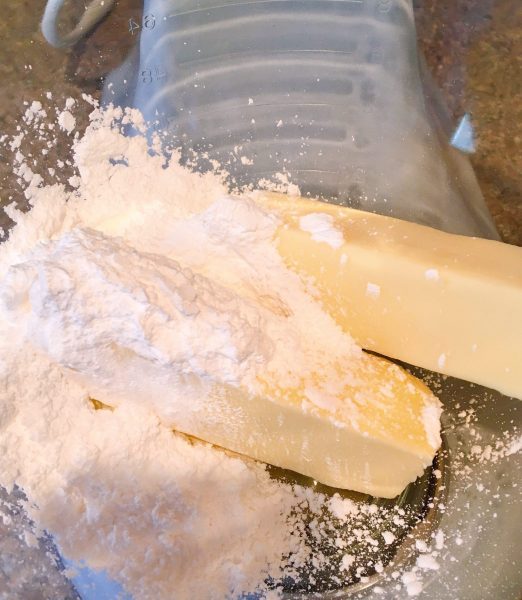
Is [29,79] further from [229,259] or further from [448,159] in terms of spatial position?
[448,159]

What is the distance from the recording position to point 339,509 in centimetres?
86

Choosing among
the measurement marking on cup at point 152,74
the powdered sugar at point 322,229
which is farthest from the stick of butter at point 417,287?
the measurement marking on cup at point 152,74

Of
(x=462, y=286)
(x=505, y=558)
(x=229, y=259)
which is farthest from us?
(x=505, y=558)

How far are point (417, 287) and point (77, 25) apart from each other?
0.68m

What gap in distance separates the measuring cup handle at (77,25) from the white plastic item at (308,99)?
0.20ft

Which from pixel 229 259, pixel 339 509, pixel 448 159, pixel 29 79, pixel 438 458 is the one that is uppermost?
pixel 448 159

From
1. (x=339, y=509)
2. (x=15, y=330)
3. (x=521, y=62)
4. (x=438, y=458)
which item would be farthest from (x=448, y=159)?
(x=15, y=330)

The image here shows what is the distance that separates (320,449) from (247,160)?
1.67 ft

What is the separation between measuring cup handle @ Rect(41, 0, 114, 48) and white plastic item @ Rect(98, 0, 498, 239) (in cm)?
6

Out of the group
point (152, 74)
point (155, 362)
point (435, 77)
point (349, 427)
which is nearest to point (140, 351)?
point (155, 362)

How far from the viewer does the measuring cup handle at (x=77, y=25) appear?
82 cm

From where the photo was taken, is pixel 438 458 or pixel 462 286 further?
pixel 438 458

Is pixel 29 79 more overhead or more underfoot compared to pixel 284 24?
more underfoot

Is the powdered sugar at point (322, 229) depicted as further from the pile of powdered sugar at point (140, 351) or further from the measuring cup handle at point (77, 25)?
the measuring cup handle at point (77, 25)
